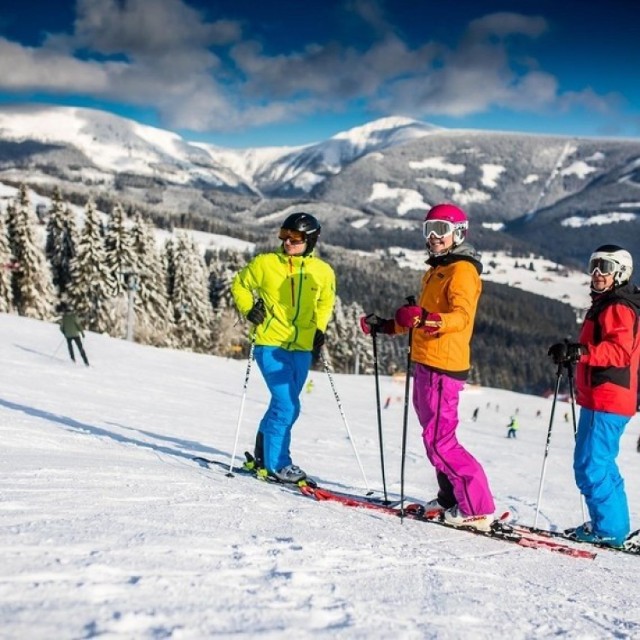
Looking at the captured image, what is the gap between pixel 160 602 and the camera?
2.42m

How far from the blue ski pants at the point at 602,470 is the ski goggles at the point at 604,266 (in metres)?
1.15

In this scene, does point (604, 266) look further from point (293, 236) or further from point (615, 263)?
point (293, 236)

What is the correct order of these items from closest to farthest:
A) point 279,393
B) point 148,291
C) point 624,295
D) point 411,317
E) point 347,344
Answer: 1. point 411,317
2. point 624,295
3. point 279,393
4. point 148,291
5. point 347,344

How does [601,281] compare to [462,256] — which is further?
[601,281]

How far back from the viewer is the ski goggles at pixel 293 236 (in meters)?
5.67

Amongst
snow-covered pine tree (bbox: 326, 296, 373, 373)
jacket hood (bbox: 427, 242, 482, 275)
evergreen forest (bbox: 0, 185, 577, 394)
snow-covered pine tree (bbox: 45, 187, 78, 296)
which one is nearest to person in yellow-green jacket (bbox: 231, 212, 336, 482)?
jacket hood (bbox: 427, 242, 482, 275)

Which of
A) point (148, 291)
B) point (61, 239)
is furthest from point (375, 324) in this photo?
point (61, 239)

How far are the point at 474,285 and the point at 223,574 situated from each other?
2.82 m

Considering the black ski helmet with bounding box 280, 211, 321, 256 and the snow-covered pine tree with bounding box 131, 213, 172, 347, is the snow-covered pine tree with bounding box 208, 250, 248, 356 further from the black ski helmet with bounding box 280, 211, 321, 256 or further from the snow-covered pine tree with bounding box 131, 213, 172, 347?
the black ski helmet with bounding box 280, 211, 321, 256

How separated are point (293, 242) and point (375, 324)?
112 centimetres

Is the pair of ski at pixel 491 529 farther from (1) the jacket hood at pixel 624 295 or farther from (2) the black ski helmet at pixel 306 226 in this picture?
(2) the black ski helmet at pixel 306 226

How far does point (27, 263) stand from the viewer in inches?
1487

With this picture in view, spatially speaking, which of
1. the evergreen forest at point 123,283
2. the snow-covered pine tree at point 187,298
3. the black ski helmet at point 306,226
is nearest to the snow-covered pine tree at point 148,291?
the evergreen forest at point 123,283

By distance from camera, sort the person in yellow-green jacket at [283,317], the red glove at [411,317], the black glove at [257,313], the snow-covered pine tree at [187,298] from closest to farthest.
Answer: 1. the red glove at [411,317]
2. the black glove at [257,313]
3. the person in yellow-green jacket at [283,317]
4. the snow-covered pine tree at [187,298]
